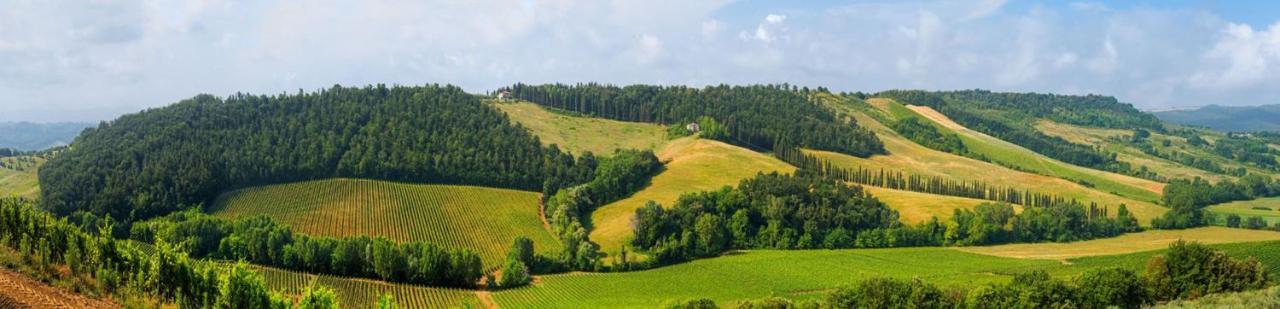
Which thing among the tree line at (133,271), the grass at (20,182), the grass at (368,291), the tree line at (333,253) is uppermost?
the tree line at (133,271)

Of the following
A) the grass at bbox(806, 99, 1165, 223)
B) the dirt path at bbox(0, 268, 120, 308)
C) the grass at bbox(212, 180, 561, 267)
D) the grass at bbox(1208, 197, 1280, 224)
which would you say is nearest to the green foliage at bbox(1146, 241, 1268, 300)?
the grass at bbox(212, 180, 561, 267)

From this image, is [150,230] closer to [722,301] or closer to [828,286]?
[722,301]

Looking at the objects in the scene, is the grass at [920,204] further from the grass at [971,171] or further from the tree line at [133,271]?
the tree line at [133,271]

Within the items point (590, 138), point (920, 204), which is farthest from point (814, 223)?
point (590, 138)

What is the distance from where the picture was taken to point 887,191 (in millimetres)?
149125

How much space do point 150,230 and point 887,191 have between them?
13227 cm

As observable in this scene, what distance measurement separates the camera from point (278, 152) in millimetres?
143875

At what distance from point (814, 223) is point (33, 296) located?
101m

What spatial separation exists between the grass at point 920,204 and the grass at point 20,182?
15883 cm

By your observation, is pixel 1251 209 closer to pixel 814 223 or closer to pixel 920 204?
pixel 920 204

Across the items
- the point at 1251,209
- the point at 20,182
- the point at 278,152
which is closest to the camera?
the point at 278,152

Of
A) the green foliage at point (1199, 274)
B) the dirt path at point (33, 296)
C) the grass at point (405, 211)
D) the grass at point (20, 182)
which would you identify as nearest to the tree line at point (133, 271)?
the dirt path at point (33, 296)

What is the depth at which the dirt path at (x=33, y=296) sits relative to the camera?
1228 inches

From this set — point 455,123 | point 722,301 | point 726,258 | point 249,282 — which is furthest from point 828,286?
point 455,123
